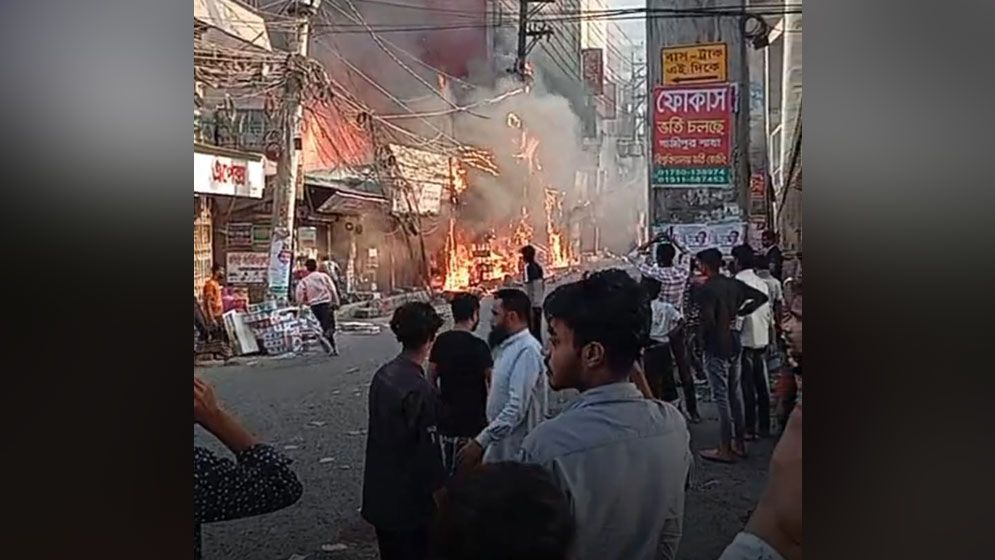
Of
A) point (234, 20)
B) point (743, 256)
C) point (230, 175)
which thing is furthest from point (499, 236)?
point (234, 20)

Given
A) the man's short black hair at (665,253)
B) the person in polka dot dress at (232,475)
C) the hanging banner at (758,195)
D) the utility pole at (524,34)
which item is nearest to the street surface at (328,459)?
the person in polka dot dress at (232,475)

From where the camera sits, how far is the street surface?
2.76 meters

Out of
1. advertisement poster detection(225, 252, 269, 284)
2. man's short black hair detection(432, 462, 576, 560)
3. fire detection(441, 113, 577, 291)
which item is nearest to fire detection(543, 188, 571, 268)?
fire detection(441, 113, 577, 291)

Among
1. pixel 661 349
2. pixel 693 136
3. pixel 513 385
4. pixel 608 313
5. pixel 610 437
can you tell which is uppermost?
pixel 693 136

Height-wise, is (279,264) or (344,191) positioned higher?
(344,191)

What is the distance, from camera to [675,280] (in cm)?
274

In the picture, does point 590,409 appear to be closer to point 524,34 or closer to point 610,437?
point 610,437

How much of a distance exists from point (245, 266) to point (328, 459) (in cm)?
64

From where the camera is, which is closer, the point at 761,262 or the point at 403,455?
the point at 761,262

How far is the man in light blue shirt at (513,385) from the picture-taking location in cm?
278
